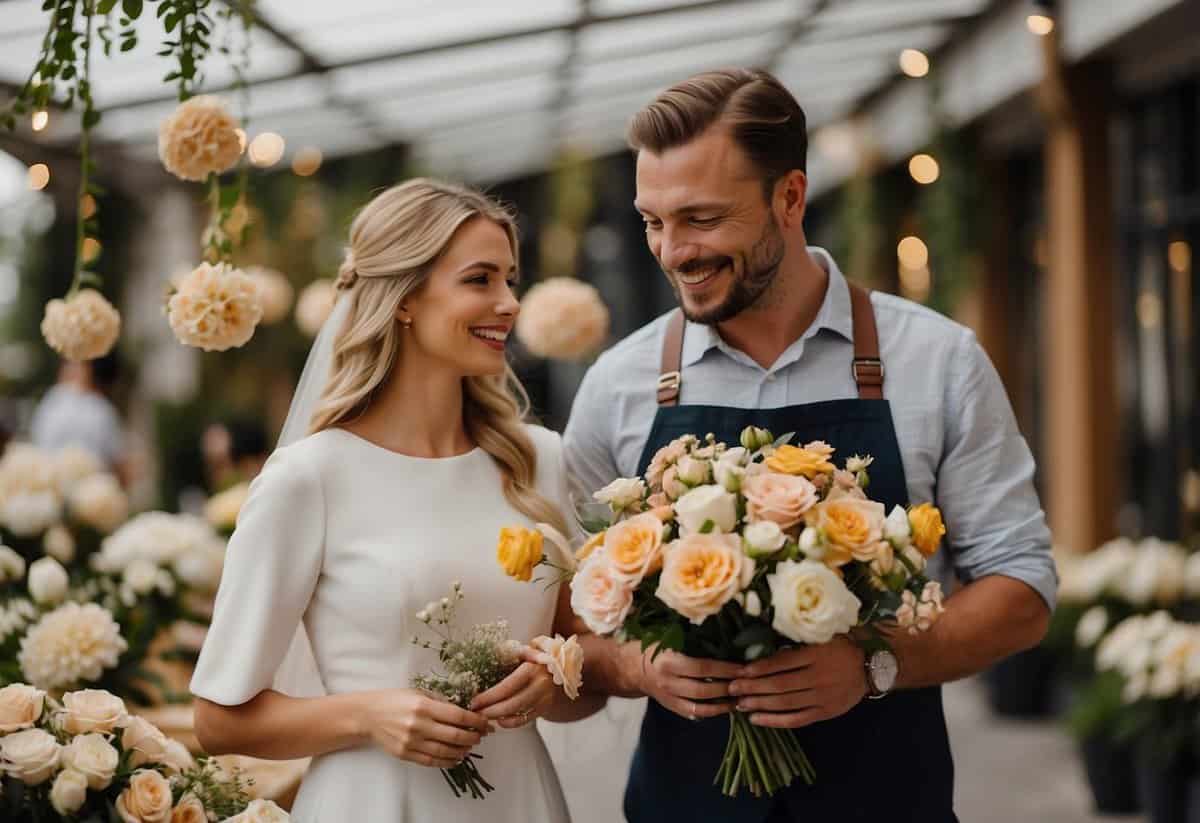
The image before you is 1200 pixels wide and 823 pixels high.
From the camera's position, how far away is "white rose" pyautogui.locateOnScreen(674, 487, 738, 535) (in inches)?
73.1

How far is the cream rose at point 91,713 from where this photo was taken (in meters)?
2.15

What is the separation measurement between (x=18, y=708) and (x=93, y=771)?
0.16 metres

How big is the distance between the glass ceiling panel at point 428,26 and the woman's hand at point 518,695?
16.4 feet

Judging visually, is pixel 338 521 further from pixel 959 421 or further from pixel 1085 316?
pixel 1085 316

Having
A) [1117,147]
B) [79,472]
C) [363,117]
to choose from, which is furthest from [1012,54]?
[79,472]

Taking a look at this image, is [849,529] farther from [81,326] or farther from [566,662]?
[81,326]

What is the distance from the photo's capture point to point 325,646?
225 cm

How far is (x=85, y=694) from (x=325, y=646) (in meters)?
0.38

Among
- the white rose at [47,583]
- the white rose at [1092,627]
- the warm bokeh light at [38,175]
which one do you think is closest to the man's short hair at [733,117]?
the warm bokeh light at [38,175]

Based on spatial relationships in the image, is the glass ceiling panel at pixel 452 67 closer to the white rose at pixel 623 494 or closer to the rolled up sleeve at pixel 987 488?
the rolled up sleeve at pixel 987 488

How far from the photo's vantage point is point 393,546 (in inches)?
89.0

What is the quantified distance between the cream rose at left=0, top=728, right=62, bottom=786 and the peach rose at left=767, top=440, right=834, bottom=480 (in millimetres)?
1119

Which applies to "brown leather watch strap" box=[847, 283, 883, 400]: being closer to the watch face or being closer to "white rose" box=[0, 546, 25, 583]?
the watch face

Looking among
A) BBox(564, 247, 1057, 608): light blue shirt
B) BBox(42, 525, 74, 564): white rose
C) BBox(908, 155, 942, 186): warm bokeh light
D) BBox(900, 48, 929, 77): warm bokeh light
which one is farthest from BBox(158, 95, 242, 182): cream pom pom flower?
BBox(908, 155, 942, 186): warm bokeh light
